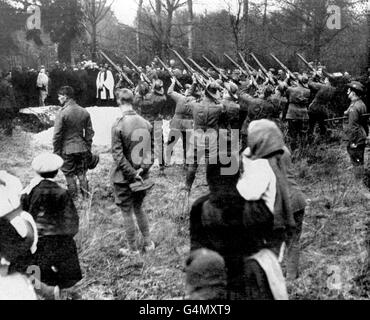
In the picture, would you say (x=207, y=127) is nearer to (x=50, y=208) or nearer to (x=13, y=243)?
(x=50, y=208)

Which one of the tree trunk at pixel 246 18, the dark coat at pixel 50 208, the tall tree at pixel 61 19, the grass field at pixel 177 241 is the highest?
the tree trunk at pixel 246 18

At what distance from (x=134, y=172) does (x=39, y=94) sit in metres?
8.54

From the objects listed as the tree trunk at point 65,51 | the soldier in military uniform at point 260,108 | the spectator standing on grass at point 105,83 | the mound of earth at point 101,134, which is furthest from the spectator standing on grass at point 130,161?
the tree trunk at point 65,51

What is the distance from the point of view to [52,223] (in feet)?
11.7

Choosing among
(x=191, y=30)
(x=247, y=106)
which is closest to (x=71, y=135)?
(x=247, y=106)

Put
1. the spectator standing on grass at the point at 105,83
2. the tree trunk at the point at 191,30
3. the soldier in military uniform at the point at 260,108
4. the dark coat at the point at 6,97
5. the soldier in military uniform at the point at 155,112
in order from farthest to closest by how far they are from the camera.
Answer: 1. the tree trunk at the point at 191,30
2. the spectator standing on grass at the point at 105,83
3. the dark coat at the point at 6,97
4. the soldier in military uniform at the point at 155,112
5. the soldier in military uniform at the point at 260,108

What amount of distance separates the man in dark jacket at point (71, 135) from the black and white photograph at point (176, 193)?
17 mm

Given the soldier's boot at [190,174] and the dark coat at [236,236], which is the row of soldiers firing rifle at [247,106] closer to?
the soldier's boot at [190,174]

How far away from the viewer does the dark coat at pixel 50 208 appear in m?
3.53

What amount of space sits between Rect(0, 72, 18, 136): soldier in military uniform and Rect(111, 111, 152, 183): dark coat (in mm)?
5360

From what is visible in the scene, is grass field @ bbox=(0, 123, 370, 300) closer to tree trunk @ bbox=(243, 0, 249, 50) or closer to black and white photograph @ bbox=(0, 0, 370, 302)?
black and white photograph @ bbox=(0, 0, 370, 302)

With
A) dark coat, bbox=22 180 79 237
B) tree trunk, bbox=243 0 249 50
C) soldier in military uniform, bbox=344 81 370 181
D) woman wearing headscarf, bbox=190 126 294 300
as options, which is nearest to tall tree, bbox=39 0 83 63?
tree trunk, bbox=243 0 249 50

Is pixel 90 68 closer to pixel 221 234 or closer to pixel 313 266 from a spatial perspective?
pixel 313 266
